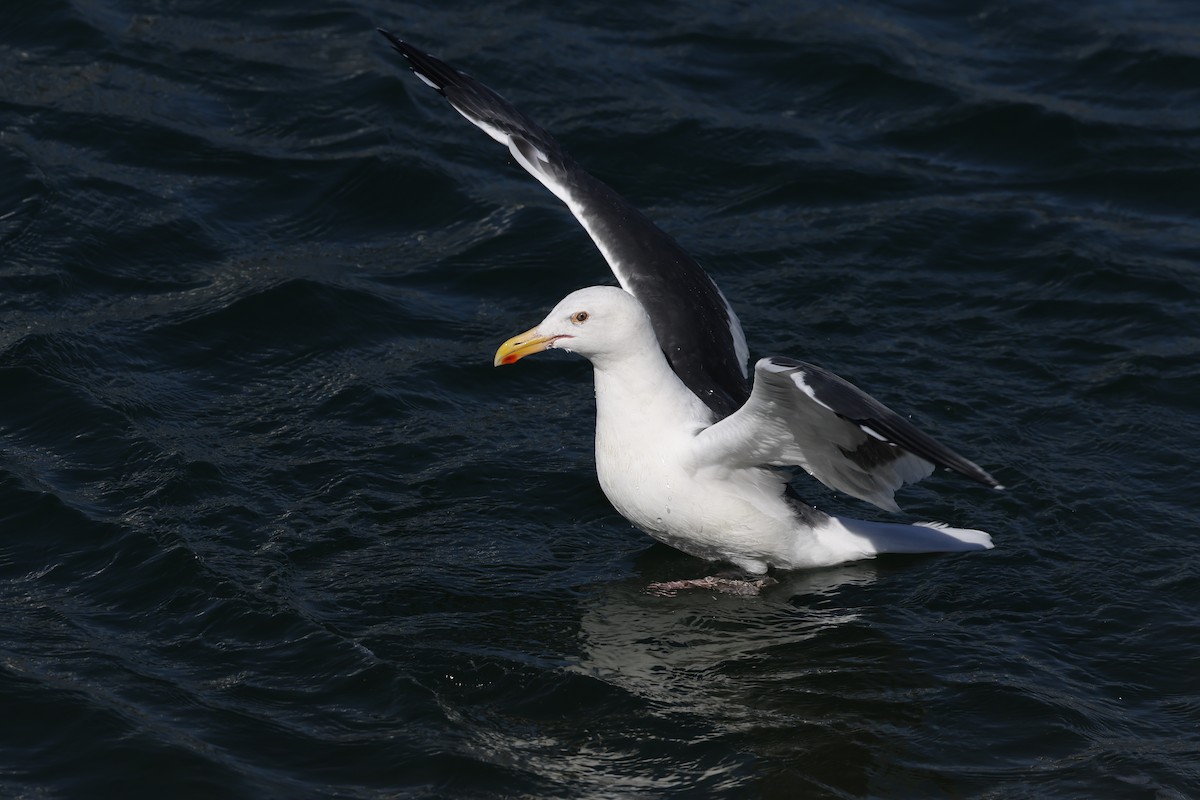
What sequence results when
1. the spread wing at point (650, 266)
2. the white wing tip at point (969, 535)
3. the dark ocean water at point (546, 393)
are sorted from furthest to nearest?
1. the spread wing at point (650, 266)
2. the white wing tip at point (969, 535)
3. the dark ocean water at point (546, 393)

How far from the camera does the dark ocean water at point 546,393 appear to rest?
6.97 meters

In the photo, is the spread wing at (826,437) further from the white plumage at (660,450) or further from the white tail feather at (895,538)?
the white tail feather at (895,538)

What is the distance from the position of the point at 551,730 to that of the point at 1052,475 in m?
3.57

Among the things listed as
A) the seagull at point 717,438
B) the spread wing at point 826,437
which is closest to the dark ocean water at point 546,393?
the seagull at point 717,438

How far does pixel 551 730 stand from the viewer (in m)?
7.00

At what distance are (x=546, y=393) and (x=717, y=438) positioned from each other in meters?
2.69

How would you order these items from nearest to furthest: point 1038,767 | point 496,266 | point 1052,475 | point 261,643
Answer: point 1038,767 → point 261,643 → point 1052,475 → point 496,266

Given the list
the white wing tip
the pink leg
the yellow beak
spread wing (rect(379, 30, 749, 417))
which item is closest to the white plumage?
the yellow beak

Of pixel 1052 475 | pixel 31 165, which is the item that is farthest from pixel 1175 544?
pixel 31 165

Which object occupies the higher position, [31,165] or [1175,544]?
[31,165]

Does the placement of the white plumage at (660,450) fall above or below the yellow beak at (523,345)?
below

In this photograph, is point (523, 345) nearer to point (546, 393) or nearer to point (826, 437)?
point (826, 437)

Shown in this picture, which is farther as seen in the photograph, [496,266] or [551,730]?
[496,266]

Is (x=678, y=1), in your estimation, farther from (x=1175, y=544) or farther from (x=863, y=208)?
(x=1175, y=544)
